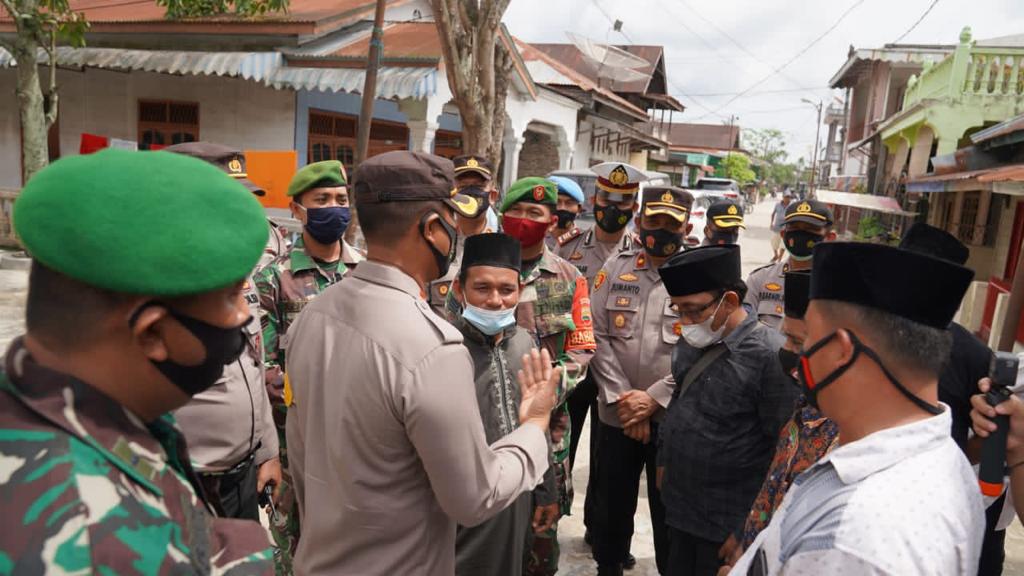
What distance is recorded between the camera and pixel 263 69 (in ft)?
34.9

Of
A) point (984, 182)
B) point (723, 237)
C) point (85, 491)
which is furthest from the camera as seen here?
point (984, 182)

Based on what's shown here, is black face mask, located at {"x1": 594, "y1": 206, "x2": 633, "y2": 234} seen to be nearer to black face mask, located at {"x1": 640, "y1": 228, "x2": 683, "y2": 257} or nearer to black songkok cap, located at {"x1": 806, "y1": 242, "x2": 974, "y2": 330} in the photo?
black face mask, located at {"x1": 640, "y1": 228, "x2": 683, "y2": 257}

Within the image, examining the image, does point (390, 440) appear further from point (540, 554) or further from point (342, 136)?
point (342, 136)

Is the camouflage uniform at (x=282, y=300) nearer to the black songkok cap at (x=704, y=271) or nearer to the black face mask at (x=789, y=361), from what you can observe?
the black songkok cap at (x=704, y=271)

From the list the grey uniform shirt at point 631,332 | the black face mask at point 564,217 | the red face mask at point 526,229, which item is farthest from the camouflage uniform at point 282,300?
the black face mask at point 564,217

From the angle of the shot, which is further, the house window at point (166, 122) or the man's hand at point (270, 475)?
the house window at point (166, 122)

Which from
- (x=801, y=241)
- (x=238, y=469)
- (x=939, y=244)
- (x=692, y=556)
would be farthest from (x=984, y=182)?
(x=238, y=469)

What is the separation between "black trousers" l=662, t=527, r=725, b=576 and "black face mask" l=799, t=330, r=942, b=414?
129cm

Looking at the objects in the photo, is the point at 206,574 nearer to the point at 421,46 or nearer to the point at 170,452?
the point at 170,452

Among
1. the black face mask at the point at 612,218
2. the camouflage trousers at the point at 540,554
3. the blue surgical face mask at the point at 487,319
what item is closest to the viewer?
the blue surgical face mask at the point at 487,319

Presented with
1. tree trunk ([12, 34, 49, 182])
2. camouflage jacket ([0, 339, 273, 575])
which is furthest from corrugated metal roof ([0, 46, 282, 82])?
camouflage jacket ([0, 339, 273, 575])

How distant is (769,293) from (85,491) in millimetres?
4267

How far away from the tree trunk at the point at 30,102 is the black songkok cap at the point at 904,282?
1052 cm

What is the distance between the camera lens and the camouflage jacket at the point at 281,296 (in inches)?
121
